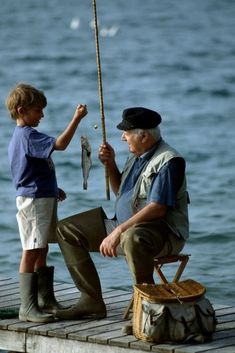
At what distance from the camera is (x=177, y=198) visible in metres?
7.21

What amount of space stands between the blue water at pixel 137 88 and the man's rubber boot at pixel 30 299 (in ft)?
10.5

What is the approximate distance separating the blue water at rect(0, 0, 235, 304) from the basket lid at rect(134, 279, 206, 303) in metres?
3.44

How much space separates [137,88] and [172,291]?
17.6m

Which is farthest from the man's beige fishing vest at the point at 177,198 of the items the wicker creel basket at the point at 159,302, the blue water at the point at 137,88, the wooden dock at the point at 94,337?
the blue water at the point at 137,88

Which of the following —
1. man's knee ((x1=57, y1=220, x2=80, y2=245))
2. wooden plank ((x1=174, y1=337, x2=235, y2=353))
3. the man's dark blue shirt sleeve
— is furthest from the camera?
man's knee ((x1=57, y1=220, x2=80, y2=245))

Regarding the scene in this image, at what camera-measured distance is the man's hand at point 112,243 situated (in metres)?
7.11

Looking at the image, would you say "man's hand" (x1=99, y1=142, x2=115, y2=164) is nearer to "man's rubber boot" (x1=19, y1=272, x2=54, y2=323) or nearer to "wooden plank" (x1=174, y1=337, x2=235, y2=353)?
"man's rubber boot" (x1=19, y1=272, x2=54, y2=323)

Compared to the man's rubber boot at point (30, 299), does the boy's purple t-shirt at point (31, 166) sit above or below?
above

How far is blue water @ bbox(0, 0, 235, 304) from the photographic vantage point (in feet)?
44.0

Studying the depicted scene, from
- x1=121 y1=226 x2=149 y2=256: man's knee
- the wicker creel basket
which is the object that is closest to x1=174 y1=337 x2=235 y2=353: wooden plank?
the wicker creel basket

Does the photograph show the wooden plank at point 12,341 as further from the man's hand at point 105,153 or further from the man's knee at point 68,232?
the man's hand at point 105,153

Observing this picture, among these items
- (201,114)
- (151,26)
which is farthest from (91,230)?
(151,26)

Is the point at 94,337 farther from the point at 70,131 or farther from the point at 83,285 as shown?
the point at 70,131

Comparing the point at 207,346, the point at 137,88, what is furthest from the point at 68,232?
the point at 137,88
